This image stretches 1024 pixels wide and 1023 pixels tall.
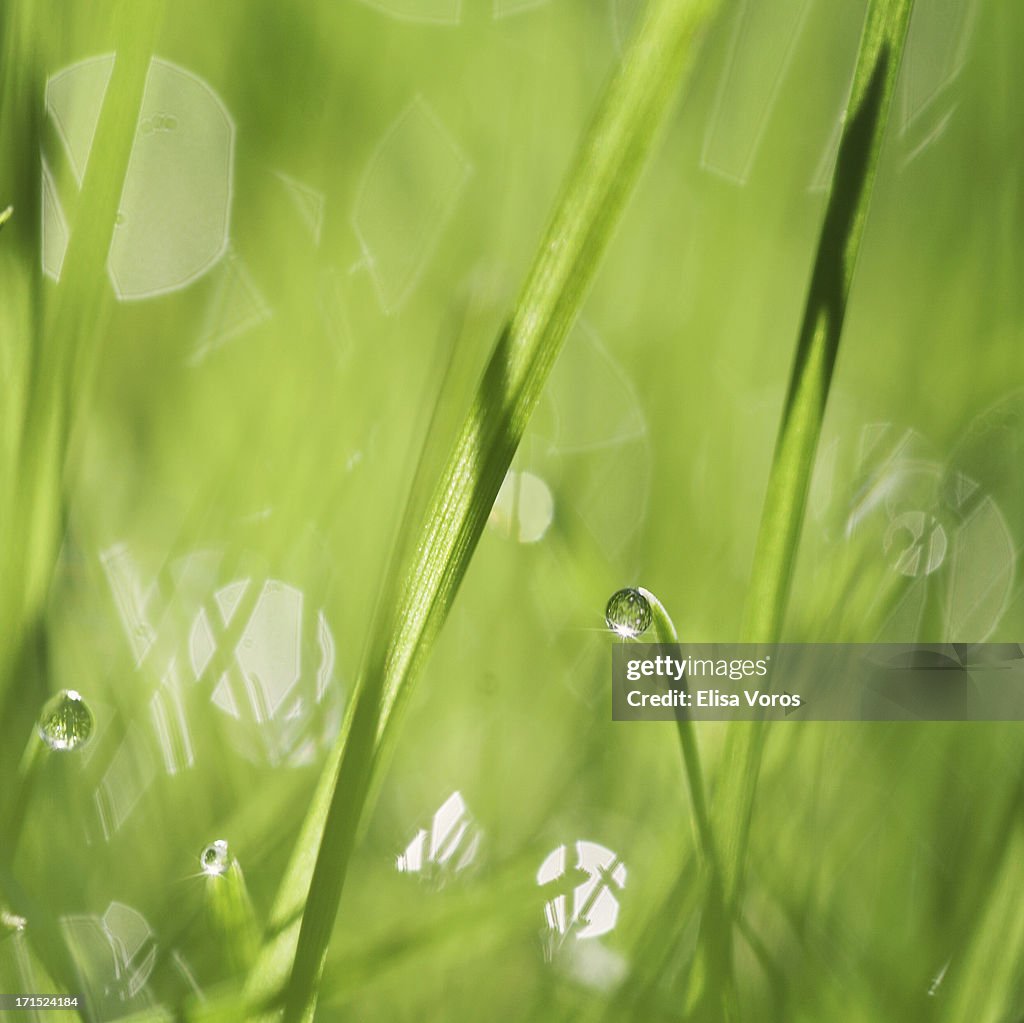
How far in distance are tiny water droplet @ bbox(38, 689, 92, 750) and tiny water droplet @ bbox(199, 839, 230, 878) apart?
0.07m

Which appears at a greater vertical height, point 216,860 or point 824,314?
point 824,314

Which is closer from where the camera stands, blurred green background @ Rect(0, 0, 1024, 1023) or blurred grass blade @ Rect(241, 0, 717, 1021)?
blurred grass blade @ Rect(241, 0, 717, 1021)

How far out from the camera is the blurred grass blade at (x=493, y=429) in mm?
263

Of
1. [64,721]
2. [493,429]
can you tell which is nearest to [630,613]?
[493,429]

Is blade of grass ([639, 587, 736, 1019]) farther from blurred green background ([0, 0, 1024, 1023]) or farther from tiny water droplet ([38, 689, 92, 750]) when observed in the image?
tiny water droplet ([38, 689, 92, 750])

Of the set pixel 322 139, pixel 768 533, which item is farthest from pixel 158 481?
pixel 768 533

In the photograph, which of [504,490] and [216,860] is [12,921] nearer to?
[216,860]

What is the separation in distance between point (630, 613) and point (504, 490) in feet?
0.42

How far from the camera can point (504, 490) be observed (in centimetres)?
45

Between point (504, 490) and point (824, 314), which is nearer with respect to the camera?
point (824, 314)

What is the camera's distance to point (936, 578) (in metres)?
0.42

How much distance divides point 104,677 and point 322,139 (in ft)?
1.06

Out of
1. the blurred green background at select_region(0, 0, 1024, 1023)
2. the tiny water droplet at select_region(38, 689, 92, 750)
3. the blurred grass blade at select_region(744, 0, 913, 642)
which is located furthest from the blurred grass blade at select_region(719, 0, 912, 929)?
the tiny water droplet at select_region(38, 689, 92, 750)

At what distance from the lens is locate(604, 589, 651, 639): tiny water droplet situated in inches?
13.2
